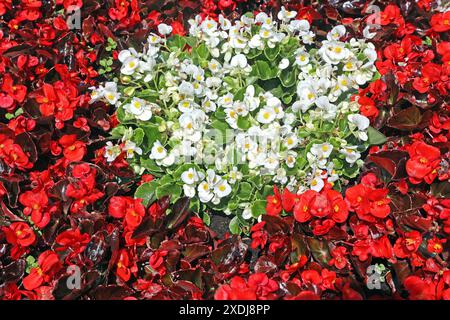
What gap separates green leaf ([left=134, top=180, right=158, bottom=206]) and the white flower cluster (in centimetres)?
10

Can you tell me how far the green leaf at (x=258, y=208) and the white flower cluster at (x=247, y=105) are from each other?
0.12ft

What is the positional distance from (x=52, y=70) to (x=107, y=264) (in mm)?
1088

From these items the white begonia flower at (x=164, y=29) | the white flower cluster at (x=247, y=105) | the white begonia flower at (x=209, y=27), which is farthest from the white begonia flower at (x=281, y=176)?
the white begonia flower at (x=164, y=29)

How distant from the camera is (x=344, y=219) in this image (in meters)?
1.95

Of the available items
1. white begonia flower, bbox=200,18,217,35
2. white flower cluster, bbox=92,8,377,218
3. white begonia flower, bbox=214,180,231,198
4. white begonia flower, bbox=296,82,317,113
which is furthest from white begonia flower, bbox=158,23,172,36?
white begonia flower, bbox=214,180,231,198

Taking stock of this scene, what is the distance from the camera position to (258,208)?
212 cm

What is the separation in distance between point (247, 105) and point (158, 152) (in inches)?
17.9

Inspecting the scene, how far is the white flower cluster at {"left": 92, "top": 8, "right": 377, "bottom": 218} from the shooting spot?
6.93 ft

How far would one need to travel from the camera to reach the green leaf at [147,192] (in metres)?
2.16

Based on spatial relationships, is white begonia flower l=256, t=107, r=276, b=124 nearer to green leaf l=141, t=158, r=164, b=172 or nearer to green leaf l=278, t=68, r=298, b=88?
green leaf l=278, t=68, r=298, b=88

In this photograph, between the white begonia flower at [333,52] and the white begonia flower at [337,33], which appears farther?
the white begonia flower at [337,33]

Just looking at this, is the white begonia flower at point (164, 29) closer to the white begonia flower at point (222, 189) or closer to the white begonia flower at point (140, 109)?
the white begonia flower at point (140, 109)

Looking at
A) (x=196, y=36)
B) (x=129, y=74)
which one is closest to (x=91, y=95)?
(x=129, y=74)
